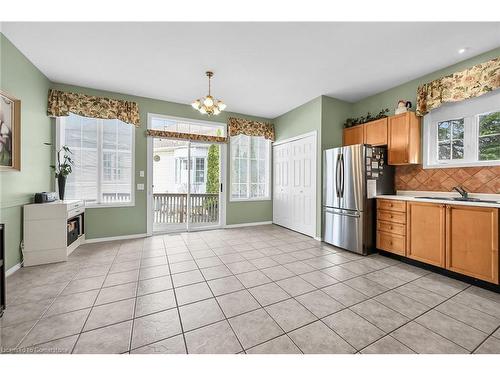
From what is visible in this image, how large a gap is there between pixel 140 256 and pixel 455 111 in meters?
5.09

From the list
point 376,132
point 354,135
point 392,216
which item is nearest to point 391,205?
point 392,216

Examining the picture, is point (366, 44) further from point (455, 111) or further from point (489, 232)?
point (489, 232)

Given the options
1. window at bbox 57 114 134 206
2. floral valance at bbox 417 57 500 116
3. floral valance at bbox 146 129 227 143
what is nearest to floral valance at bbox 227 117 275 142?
floral valance at bbox 146 129 227 143

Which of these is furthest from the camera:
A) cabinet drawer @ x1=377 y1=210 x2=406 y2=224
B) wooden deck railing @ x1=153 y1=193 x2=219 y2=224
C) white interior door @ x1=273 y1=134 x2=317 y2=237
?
wooden deck railing @ x1=153 y1=193 x2=219 y2=224

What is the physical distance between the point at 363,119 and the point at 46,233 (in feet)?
17.8

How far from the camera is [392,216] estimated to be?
3.20 metres

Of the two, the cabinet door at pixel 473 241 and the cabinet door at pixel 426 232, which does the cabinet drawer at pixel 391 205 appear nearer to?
the cabinet door at pixel 426 232

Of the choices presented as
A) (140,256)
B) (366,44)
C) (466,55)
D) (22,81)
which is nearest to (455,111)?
(466,55)

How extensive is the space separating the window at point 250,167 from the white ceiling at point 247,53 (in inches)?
63.6

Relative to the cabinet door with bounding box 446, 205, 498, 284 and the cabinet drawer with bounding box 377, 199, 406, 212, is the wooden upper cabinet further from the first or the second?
the cabinet door with bounding box 446, 205, 498, 284

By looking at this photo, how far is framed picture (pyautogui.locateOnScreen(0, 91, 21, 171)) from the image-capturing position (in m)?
2.40

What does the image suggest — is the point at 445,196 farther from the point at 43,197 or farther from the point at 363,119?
the point at 43,197

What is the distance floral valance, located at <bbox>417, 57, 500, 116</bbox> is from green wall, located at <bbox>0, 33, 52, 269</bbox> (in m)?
5.55

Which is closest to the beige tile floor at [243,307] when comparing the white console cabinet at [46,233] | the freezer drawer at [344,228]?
the white console cabinet at [46,233]
